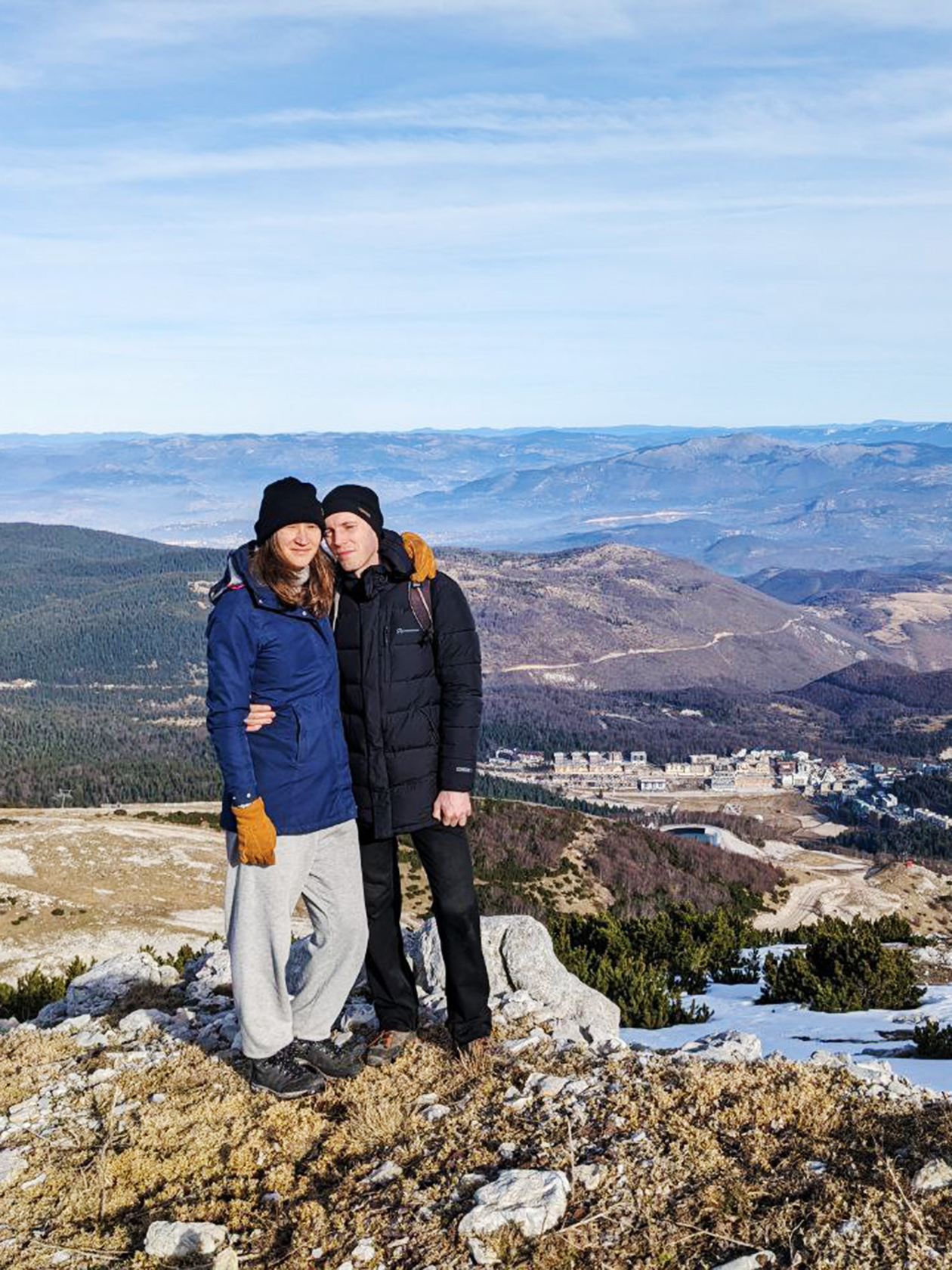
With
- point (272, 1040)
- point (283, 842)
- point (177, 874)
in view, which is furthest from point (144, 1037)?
point (177, 874)

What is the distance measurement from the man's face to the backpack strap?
0.36m

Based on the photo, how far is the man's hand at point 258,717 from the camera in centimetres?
640

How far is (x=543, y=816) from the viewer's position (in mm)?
74562

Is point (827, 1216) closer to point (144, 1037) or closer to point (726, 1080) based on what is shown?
point (726, 1080)

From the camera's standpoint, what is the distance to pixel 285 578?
640 centimetres

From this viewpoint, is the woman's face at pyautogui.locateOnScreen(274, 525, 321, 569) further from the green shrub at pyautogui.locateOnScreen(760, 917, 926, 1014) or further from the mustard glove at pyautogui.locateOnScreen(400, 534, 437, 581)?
the green shrub at pyautogui.locateOnScreen(760, 917, 926, 1014)

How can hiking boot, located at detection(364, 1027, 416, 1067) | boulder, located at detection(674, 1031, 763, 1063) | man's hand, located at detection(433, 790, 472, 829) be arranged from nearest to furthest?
man's hand, located at detection(433, 790, 472, 829) < hiking boot, located at detection(364, 1027, 416, 1067) < boulder, located at detection(674, 1031, 763, 1063)

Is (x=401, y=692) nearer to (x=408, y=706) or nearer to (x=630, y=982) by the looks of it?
(x=408, y=706)

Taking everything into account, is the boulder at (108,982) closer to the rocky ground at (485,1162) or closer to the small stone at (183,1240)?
the rocky ground at (485,1162)

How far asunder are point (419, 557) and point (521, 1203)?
3.87 metres

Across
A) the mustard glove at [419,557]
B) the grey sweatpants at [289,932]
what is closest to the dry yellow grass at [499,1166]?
the grey sweatpants at [289,932]

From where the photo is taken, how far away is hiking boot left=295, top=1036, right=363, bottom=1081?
710 cm

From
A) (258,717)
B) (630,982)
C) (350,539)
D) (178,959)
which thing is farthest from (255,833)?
(178,959)

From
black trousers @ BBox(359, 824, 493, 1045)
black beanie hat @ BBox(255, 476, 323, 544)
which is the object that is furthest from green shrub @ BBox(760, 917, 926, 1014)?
black beanie hat @ BBox(255, 476, 323, 544)
